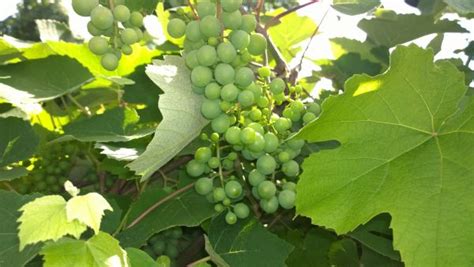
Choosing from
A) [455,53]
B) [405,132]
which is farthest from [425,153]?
[455,53]

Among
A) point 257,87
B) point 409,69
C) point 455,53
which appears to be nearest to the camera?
point 409,69

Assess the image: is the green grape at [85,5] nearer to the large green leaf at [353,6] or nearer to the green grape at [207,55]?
the green grape at [207,55]

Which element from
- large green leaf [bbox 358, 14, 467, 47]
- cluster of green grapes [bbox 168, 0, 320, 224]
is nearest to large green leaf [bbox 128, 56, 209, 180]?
cluster of green grapes [bbox 168, 0, 320, 224]

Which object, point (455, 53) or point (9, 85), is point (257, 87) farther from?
point (455, 53)

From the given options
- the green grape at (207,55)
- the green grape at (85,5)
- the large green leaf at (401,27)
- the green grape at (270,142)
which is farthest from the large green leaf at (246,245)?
the large green leaf at (401,27)

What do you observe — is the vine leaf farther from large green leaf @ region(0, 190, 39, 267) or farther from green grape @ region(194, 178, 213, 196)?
green grape @ region(194, 178, 213, 196)

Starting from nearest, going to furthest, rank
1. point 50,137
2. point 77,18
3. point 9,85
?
point 9,85 → point 50,137 → point 77,18
